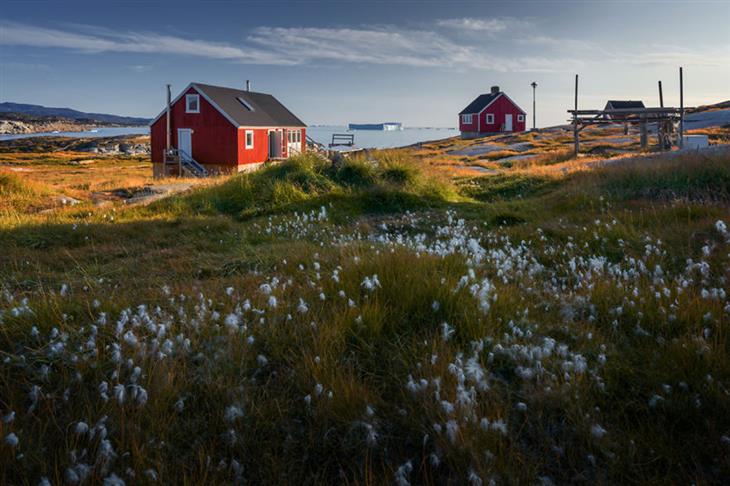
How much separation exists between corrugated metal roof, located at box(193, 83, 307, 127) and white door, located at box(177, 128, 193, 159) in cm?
300

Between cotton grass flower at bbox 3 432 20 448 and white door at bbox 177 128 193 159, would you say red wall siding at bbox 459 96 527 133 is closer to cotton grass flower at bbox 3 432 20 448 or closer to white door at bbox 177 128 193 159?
white door at bbox 177 128 193 159

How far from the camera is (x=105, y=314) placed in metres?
4.13

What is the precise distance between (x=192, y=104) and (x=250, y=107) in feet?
16.8

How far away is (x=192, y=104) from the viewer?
124ft

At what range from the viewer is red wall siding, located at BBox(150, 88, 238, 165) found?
122ft

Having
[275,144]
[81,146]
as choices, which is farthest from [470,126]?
[81,146]

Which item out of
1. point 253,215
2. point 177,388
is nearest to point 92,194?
point 253,215

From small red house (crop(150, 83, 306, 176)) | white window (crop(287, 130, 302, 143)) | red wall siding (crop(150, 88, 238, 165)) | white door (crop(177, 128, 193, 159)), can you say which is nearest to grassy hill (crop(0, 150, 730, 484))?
red wall siding (crop(150, 88, 238, 165))

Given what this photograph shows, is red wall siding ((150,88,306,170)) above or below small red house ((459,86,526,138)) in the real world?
below

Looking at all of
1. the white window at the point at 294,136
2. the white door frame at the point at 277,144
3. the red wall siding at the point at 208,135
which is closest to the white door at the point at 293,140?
the white window at the point at 294,136

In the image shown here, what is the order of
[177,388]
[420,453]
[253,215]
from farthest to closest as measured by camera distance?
[253,215] < [177,388] < [420,453]

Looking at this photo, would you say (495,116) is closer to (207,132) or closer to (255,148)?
(255,148)

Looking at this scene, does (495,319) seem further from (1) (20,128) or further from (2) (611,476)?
(1) (20,128)

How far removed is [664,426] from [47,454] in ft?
11.0
